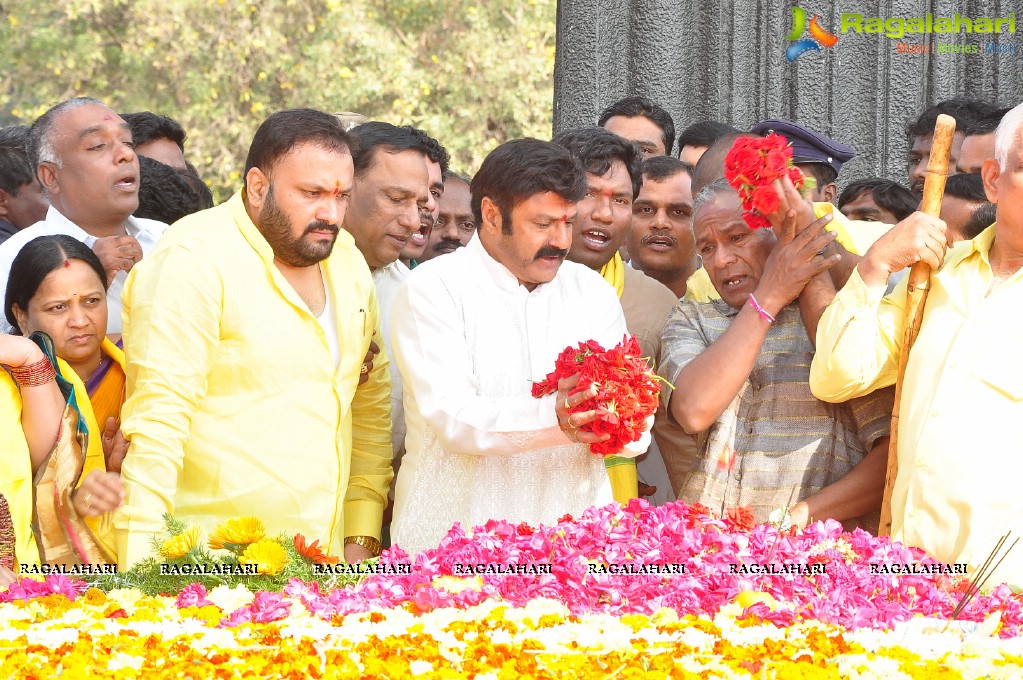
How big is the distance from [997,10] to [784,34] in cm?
93

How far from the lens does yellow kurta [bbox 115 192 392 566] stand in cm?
344

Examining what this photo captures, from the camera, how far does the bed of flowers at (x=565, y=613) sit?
8.48 ft

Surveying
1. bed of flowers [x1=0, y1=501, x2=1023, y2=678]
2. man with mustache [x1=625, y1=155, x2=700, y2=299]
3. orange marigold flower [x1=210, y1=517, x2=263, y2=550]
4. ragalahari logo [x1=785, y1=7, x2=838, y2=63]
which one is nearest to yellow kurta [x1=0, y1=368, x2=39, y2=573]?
bed of flowers [x1=0, y1=501, x2=1023, y2=678]

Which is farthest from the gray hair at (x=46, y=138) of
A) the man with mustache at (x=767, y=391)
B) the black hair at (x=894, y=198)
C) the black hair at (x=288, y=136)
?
the black hair at (x=894, y=198)

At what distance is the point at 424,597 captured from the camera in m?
3.00

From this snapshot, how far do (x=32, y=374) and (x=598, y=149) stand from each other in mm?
1907

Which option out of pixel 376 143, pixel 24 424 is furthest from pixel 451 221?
pixel 24 424

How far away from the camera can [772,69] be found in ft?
18.9

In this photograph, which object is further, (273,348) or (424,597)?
(273,348)

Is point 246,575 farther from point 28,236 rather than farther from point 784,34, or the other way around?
point 784,34

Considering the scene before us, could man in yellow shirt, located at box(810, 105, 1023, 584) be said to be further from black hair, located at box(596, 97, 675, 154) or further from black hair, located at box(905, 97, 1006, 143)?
black hair, located at box(596, 97, 675, 154)

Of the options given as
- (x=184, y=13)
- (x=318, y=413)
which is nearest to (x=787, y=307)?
(x=318, y=413)

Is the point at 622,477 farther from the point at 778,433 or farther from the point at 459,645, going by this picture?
the point at 459,645

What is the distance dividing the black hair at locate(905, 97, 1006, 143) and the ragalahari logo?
0.61 metres
